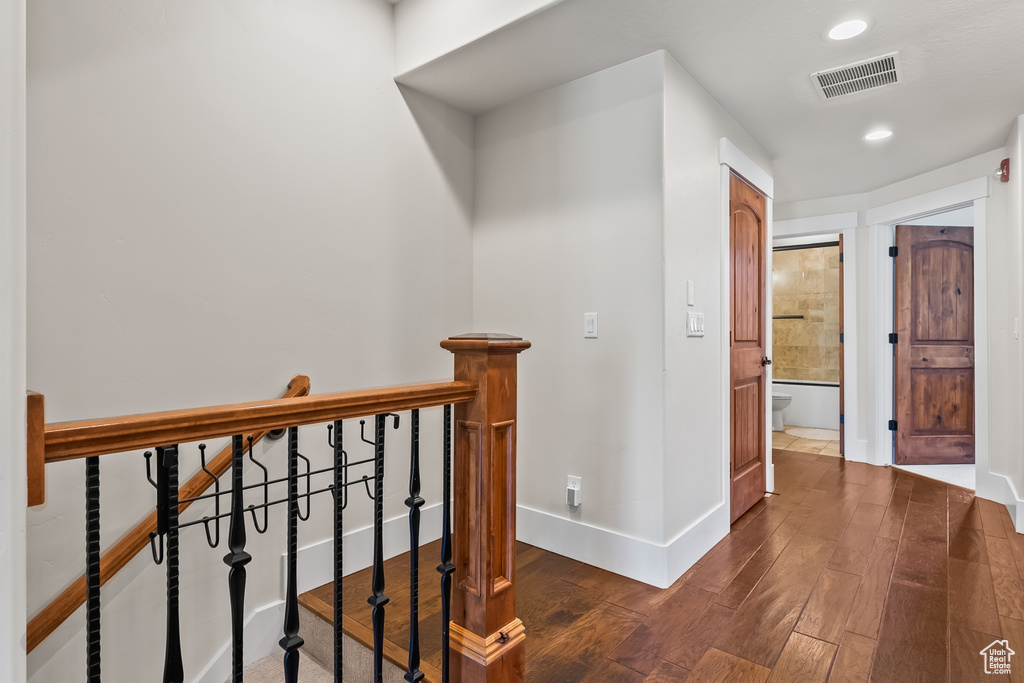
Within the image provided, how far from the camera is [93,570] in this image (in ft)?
2.75

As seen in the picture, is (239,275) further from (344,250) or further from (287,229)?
(344,250)

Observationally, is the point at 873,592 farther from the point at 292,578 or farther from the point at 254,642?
the point at 254,642

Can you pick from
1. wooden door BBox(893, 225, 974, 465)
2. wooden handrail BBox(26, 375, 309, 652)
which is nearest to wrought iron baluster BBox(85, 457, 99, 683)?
wooden handrail BBox(26, 375, 309, 652)

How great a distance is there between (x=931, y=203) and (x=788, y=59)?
7.91 feet

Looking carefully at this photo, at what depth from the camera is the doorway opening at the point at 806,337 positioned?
6082 mm

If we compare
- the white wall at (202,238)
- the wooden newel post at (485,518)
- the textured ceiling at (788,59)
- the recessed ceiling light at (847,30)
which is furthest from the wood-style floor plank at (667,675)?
the recessed ceiling light at (847,30)

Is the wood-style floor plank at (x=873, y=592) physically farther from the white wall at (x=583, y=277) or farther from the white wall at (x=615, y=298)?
the white wall at (x=583, y=277)

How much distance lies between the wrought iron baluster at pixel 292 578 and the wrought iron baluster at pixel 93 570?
0.30m

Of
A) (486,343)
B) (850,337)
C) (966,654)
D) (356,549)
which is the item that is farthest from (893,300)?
(356,549)

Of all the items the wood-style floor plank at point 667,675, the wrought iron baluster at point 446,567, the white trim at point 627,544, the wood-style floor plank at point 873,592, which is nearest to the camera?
the wrought iron baluster at point 446,567

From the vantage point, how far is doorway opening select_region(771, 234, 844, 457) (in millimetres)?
6082

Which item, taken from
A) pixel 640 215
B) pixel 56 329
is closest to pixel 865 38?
pixel 640 215

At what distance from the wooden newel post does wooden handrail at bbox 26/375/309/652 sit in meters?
0.54

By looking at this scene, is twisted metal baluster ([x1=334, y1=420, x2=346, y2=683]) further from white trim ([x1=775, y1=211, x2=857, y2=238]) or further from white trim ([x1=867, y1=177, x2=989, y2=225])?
white trim ([x1=775, y1=211, x2=857, y2=238])
